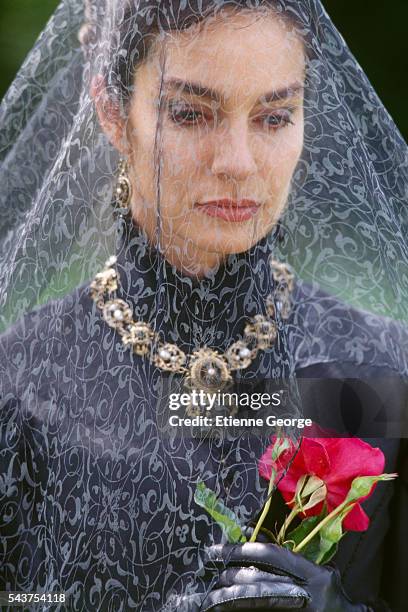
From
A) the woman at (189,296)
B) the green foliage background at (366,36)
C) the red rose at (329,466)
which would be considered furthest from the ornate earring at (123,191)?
the green foliage background at (366,36)

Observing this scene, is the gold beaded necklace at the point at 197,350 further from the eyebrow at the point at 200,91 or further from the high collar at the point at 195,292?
the eyebrow at the point at 200,91

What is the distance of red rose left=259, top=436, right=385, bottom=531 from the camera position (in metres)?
1.00

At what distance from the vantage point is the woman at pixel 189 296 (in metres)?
1.01

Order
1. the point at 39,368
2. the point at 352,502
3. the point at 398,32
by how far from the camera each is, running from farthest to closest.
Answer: the point at 398,32, the point at 39,368, the point at 352,502

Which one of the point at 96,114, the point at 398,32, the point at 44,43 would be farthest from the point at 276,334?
the point at 398,32

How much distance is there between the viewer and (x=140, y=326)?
1.08 meters

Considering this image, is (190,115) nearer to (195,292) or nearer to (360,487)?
(195,292)

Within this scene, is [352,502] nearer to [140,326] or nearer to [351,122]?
[140,326]

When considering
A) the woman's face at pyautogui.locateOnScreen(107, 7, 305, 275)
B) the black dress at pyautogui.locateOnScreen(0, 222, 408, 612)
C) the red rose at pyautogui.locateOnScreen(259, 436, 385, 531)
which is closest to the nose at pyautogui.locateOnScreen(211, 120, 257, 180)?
the woman's face at pyautogui.locateOnScreen(107, 7, 305, 275)

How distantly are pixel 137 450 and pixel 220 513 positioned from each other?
126 millimetres

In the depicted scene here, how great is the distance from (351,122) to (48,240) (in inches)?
15.6

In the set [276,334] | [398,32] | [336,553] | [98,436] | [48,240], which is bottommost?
[336,553]

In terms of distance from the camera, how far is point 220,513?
1004 millimetres

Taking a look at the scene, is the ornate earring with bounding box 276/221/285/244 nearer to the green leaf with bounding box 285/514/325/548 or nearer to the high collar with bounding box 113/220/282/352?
the high collar with bounding box 113/220/282/352
